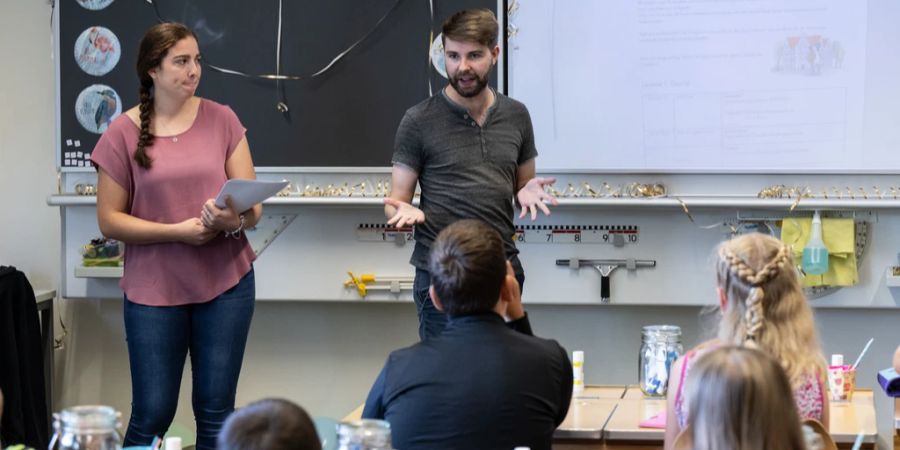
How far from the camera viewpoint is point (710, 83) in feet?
13.5

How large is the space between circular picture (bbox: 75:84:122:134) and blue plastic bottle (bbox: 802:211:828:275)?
257 centimetres

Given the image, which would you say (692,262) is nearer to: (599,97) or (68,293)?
(599,97)

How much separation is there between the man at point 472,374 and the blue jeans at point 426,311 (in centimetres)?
86

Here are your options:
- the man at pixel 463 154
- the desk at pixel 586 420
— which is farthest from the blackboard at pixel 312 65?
the desk at pixel 586 420

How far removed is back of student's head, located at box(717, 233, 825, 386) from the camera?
2312 mm

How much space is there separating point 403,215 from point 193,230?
0.58 meters

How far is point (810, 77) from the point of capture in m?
4.07

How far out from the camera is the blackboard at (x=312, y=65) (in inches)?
167

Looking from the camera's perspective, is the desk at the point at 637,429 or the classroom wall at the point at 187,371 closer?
the desk at the point at 637,429

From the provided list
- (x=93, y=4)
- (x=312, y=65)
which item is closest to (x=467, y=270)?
(x=312, y=65)

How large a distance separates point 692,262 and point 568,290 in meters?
0.46

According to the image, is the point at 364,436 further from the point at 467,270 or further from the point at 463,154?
the point at 463,154

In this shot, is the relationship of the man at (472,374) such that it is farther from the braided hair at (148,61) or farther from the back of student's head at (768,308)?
the braided hair at (148,61)

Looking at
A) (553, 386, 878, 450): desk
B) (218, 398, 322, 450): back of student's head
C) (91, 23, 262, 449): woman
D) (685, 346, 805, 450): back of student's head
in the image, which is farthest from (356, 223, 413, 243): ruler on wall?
(218, 398, 322, 450): back of student's head
